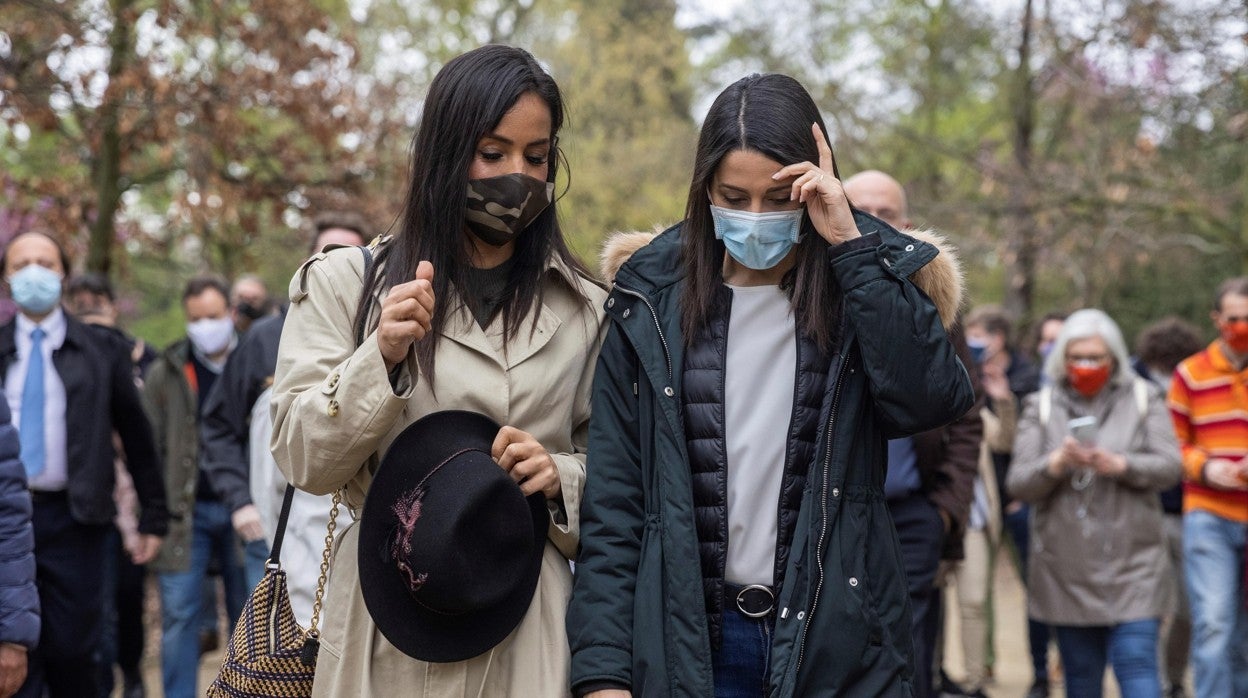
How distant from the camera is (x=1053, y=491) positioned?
281 inches

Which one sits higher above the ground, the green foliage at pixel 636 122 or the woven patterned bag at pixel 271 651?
the green foliage at pixel 636 122

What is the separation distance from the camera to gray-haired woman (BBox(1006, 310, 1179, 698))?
264 inches

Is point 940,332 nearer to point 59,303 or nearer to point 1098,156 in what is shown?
point 59,303

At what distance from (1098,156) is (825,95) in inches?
142

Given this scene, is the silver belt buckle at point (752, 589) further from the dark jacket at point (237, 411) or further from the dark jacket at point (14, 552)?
the dark jacket at point (237, 411)

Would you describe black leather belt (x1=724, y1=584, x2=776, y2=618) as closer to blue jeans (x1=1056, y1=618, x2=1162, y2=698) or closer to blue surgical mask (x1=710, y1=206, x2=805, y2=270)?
blue surgical mask (x1=710, y1=206, x2=805, y2=270)

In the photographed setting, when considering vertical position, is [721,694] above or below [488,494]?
below

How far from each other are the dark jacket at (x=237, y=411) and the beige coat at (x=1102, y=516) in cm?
379

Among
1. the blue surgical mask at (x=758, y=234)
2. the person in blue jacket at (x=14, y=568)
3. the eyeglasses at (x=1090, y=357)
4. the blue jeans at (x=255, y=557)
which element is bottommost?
the blue jeans at (x=255, y=557)

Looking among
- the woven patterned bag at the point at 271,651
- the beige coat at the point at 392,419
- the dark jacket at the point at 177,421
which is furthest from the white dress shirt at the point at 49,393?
the beige coat at the point at 392,419

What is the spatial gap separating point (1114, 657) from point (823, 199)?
449 cm

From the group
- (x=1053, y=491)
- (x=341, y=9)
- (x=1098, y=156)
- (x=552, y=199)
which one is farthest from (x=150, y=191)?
(x=552, y=199)

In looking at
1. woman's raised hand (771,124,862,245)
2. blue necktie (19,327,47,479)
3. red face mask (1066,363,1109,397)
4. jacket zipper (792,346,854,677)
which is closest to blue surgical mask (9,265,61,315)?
blue necktie (19,327,47,479)

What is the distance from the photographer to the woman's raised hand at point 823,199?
3111mm
